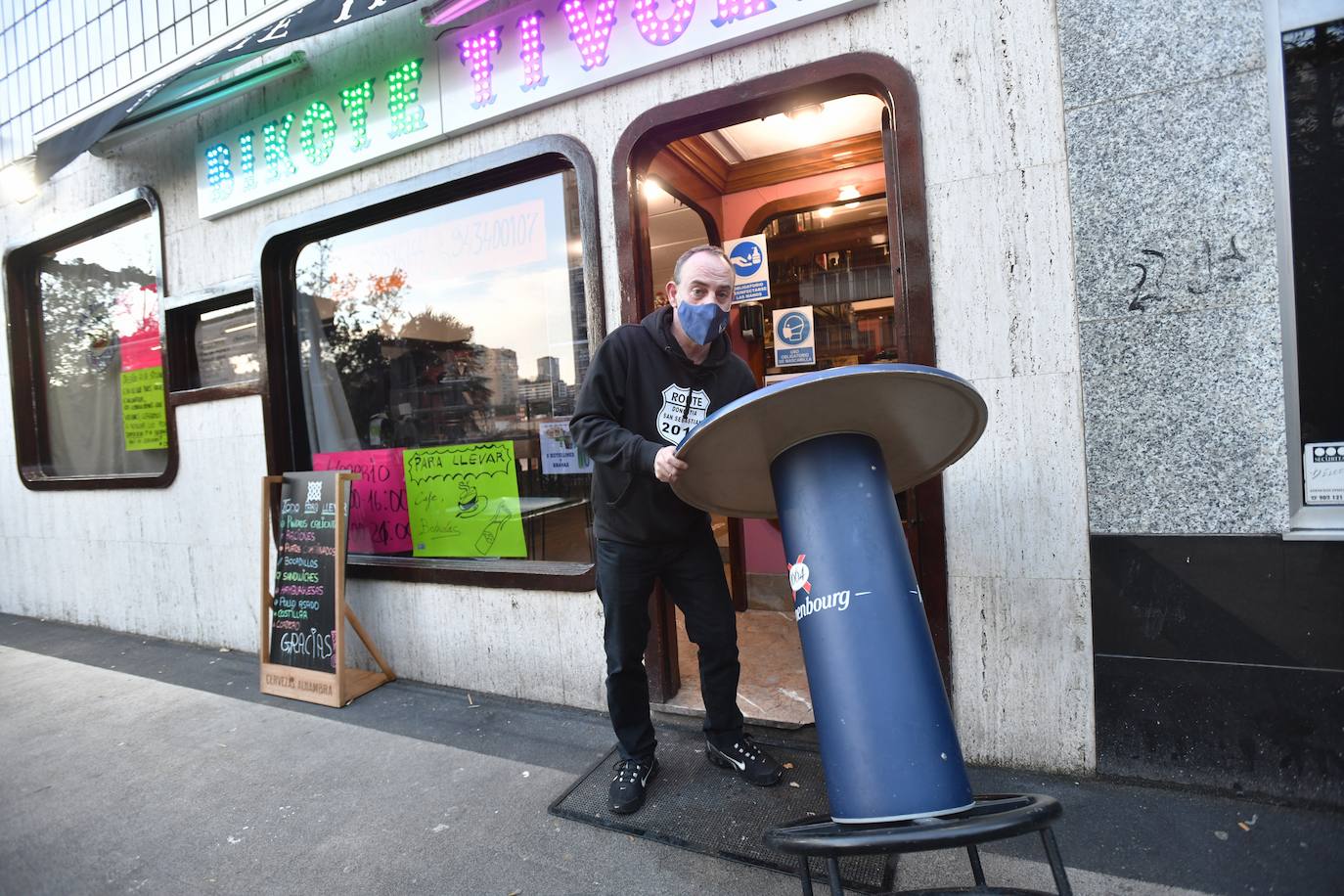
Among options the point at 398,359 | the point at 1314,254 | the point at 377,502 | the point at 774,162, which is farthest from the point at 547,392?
the point at 1314,254

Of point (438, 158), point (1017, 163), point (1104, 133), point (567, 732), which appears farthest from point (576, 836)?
point (438, 158)

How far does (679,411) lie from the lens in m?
2.40

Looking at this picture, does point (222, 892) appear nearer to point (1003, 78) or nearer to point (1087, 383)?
point (1087, 383)

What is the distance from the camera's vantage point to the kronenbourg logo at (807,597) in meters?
1.49

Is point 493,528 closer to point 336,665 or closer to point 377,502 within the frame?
point 377,502

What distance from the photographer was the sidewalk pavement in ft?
6.84

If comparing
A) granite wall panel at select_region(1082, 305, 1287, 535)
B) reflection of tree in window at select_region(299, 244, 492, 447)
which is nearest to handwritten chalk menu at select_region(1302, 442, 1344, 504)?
granite wall panel at select_region(1082, 305, 1287, 535)

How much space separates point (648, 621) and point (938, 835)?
155 centimetres

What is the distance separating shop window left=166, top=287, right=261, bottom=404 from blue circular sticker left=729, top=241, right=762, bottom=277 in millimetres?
3218

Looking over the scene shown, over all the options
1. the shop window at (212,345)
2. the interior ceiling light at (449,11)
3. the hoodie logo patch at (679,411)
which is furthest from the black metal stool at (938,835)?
the shop window at (212,345)

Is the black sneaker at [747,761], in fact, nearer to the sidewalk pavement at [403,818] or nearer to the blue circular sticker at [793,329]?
the sidewalk pavement at [403,818]

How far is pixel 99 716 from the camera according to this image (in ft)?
12.2

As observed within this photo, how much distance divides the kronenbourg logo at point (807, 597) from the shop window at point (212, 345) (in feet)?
14.1

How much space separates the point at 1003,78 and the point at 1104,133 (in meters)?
0.42
